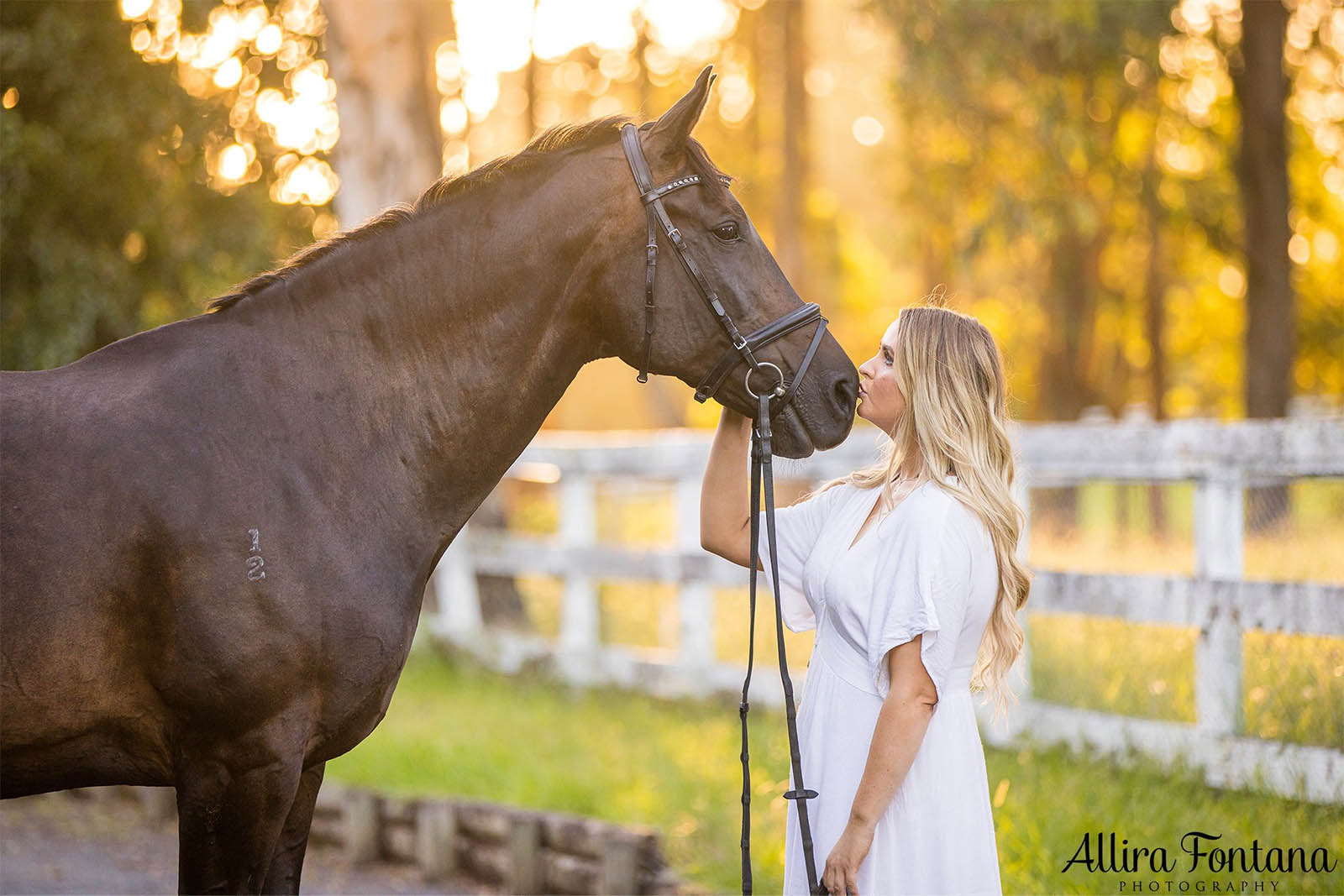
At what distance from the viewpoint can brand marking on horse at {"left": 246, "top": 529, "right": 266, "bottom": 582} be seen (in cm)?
242

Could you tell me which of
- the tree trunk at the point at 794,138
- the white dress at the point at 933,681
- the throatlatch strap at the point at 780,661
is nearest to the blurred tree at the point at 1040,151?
the tree trunk at the point at 794,138

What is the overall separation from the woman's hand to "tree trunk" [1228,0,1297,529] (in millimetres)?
11875

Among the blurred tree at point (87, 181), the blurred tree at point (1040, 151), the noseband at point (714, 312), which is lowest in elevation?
the noseband at point (714, 312)

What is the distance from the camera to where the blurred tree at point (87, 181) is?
7195mm

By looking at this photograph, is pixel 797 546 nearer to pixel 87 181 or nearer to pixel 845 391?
pixel 845 391

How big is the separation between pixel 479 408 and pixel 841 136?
4391 centimetres

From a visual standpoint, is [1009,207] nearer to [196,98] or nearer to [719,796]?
[196,98]

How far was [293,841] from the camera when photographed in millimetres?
2725

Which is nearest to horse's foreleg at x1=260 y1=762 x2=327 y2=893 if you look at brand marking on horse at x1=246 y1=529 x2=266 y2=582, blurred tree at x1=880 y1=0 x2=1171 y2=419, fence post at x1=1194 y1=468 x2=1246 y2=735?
brand marking on horse at x1=246 y1=529 x2=266 y2=582

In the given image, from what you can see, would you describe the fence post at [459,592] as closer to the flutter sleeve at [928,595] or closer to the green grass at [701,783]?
the green grass at [701,783]

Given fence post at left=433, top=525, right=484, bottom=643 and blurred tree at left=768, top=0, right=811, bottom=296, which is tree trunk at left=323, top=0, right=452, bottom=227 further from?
blurred tree at left=768, top=0, right=811, bottom=296

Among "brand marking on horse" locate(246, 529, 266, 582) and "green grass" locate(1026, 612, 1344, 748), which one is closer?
"brand marking on horse" locate(246, 529, 266, 582)

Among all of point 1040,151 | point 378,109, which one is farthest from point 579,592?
point 1040,151

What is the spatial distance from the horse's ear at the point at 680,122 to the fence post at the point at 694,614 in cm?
443
